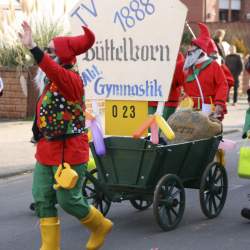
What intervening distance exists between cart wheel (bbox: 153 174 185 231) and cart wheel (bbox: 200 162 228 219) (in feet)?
0.90

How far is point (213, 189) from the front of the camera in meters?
6.95

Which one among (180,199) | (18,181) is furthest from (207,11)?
(180,199)

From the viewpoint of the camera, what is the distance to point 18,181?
9.31 m

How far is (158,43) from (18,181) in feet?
11.4

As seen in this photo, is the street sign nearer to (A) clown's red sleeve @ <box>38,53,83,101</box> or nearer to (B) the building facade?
(A) clown's red sleeve @ <box>38,53,83,101</box>

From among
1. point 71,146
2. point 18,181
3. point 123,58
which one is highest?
point 123,58

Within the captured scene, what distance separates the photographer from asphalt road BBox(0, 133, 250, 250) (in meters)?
6.09

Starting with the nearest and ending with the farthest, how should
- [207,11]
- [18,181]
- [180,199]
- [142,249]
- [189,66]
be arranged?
1. [142,249]
2. [180,199]
3. [189,66]
4. [18,181]
5. [207,11]

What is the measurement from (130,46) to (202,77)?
68.4 inches

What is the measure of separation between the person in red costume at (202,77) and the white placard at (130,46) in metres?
1.45

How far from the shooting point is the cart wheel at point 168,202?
6.30 m

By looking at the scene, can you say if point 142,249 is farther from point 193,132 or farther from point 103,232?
point 193,132

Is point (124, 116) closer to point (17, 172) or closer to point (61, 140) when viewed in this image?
point (61, 140)

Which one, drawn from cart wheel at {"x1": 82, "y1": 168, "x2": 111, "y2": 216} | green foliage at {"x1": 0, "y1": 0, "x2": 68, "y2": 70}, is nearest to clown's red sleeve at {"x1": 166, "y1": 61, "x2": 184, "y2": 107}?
cart wheel at {"x1": 82, "y1": 168, "x2": 111, "y2": 216}
